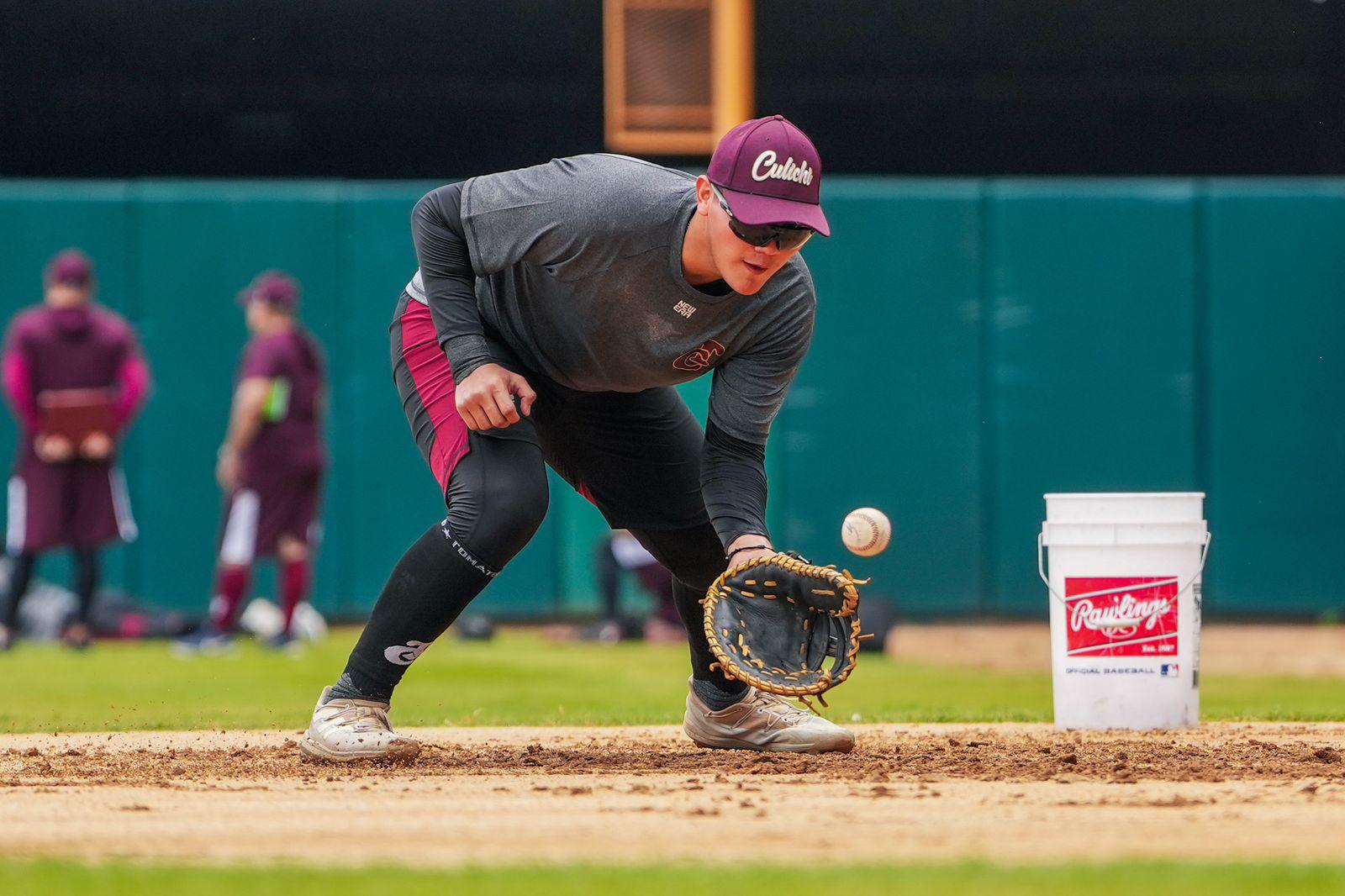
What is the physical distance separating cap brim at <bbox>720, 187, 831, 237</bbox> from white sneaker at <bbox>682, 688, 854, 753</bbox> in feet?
4.86

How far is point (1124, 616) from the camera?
5738 millimetres

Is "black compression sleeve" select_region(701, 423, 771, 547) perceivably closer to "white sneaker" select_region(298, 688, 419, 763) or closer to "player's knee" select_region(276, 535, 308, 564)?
"white sneaker" select_region(298, 688, 419, 763)

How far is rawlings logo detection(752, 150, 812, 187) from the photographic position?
397 cm

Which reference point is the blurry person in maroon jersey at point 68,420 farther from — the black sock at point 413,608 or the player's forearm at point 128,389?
the black sock at point 413,608

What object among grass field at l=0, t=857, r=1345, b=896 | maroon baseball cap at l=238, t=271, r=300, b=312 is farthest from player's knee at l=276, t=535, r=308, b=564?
grass field at l=0, t=857, r=1345, b=896

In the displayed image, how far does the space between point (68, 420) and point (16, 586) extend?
0.93 m

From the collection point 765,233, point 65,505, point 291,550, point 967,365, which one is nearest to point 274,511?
point 291,550

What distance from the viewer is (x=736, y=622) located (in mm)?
4500

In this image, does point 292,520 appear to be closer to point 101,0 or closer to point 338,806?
point 101,0

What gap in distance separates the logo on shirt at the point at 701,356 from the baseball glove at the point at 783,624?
1.58 feet

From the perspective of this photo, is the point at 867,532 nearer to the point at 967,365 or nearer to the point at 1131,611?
the point at 1131,611

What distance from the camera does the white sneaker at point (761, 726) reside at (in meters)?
4.89

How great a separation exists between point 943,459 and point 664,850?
29.0ft

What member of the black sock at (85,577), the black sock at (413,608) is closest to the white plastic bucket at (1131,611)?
the black sock at (413,608)
